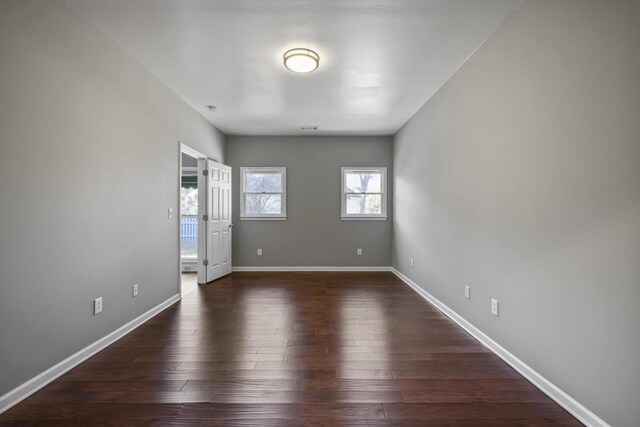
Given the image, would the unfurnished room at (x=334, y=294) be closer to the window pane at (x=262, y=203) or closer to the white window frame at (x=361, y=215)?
the white window frame at (x=361, y=215)

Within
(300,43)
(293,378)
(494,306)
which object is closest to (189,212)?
(300,43)

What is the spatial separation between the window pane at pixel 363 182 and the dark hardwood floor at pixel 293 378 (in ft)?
10.0

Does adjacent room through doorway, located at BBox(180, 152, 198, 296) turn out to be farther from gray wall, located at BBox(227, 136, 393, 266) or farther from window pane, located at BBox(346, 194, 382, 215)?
window pane, located at BBox(346, 194, 382, 215)

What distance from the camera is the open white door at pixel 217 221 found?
4914 mm

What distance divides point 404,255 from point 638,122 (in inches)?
157

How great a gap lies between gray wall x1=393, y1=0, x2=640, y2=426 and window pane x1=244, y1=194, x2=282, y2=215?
369 cm

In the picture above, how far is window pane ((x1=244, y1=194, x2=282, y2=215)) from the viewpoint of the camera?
19.9 feet

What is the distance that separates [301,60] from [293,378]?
268cm

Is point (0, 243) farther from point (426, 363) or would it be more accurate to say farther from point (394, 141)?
point (394, 141)

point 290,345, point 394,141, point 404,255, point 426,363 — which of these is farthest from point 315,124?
point 426,363

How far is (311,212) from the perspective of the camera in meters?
6.02

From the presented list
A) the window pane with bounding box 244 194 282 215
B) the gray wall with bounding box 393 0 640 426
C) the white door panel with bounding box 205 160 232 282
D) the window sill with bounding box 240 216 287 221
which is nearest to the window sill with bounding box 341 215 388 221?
the window sill with bounding box 240 216 287 221

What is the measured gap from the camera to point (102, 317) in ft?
8.45

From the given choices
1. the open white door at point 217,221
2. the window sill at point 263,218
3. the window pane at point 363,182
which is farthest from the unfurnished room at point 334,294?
the window sill at point 263,218
